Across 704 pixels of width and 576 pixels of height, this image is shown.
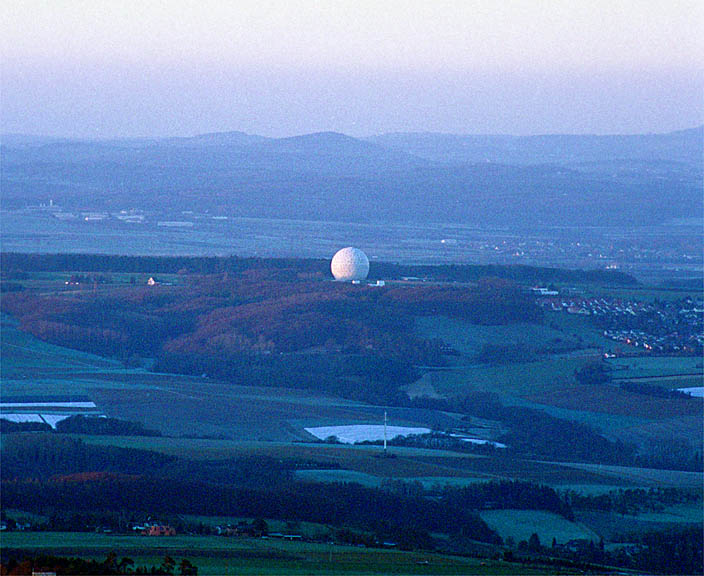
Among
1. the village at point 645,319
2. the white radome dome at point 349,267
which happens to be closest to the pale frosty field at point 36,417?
the village at point 645,319

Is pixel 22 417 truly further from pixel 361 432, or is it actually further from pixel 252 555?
pixel 252 555

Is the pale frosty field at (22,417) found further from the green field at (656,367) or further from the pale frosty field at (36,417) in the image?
the green field at (656,367)

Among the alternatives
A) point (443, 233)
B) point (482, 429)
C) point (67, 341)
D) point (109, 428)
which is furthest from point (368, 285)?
point (443, 233)

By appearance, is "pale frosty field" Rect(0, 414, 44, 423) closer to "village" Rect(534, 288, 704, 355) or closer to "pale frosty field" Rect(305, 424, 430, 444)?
"pale frosty field" Rect(305, 424, 430, 444)

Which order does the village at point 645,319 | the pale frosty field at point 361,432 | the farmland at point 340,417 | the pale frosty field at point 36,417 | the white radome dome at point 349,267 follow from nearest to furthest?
the farmland at point 340,417
the pale frosty field at point 36,417
the pale frosty field at point 361,432
the village at point 645,319
the white radome dome at point 349,267

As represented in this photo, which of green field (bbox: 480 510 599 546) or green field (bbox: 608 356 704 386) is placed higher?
green field (bbox: 608 356 704 386)

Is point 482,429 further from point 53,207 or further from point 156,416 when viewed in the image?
point 53,207

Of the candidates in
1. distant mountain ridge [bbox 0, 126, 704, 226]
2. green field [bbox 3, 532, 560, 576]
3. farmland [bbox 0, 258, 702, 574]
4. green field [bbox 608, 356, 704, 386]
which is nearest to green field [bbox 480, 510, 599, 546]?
farmland [bbox 0, 258, 702, 574]
